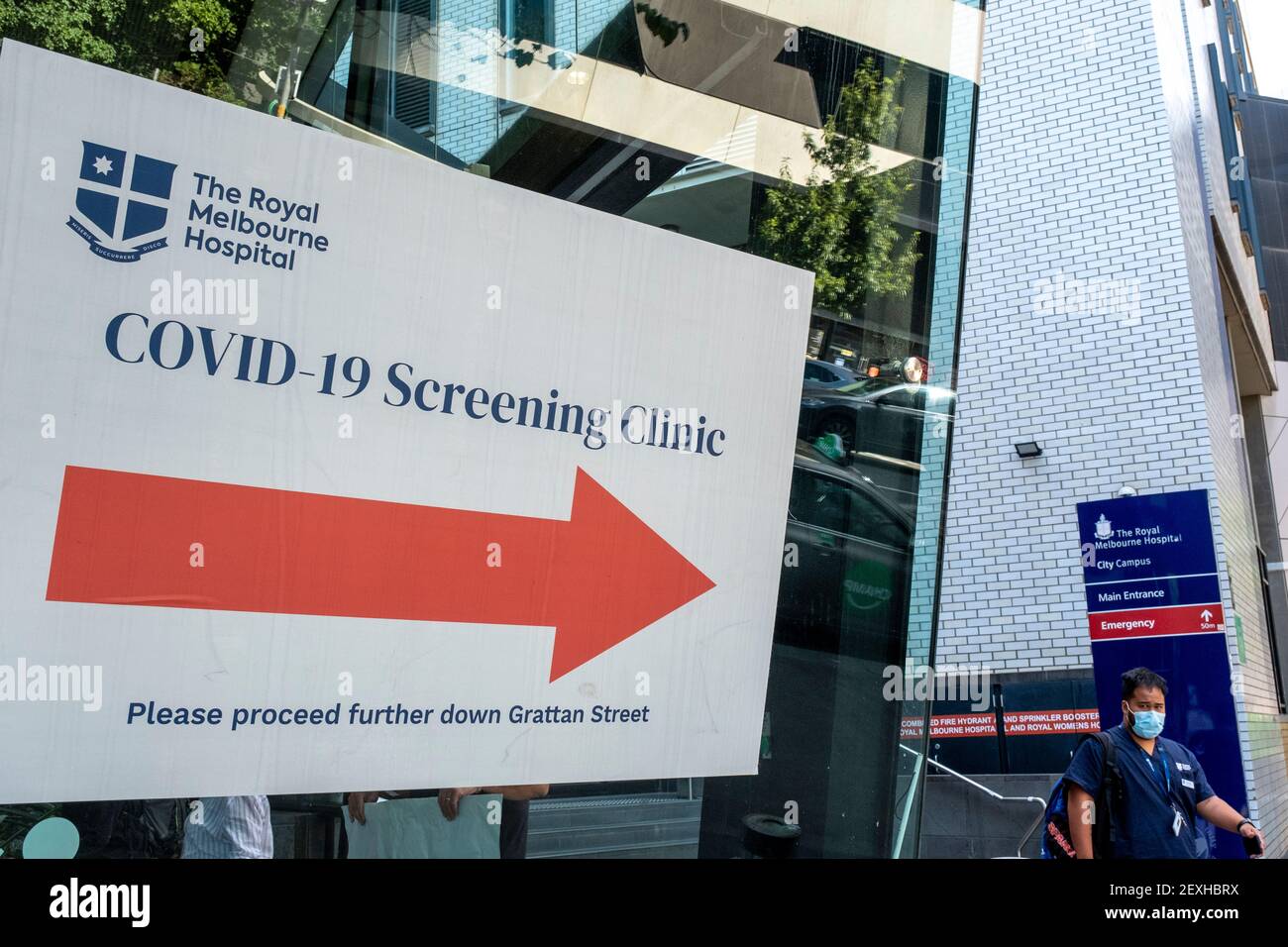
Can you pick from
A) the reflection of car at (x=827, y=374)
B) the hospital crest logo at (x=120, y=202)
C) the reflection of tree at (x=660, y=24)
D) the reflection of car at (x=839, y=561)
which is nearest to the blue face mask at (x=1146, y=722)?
the reflection of car at (x=839, y=561)

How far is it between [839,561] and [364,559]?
5.38 ft

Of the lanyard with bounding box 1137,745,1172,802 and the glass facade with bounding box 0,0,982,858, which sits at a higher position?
the glass facade with bounding box 0,0,982,858

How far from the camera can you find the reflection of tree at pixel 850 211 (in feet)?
10.6

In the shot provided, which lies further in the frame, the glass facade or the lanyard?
the lanyard

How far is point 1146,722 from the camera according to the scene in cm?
389

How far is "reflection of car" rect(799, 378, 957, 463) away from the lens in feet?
10.7

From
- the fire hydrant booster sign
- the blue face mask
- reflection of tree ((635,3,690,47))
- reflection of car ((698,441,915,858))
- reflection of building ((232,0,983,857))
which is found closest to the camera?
the fire hydrant booster sign

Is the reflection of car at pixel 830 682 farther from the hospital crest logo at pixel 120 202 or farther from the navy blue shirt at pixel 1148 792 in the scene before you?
the hospital crest logo at pixel 120 202

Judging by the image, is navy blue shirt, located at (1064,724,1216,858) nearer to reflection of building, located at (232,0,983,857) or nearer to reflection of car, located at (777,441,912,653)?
reflection of building, located at (232,0,983,857)

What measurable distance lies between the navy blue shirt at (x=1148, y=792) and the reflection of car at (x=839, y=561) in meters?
0.93

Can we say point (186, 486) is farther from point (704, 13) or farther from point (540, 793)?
point (704, 13)

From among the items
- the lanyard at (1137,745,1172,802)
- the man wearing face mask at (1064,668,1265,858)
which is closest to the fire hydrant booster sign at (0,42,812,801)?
the man wearing face mask at (1064,668,1265,858)

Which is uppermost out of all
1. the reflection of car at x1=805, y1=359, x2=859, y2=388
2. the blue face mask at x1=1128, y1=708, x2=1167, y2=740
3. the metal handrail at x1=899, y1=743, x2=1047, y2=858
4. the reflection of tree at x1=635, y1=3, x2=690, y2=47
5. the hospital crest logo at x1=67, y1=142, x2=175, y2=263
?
the reflection of tree at x1=635, y1=3, x2=690, y2=47

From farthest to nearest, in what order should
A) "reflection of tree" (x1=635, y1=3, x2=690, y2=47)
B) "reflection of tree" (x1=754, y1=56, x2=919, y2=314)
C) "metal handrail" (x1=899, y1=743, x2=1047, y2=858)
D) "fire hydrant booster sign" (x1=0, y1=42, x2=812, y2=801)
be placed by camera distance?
1. "metal handrail" (x1=899, y1=743, x2=1047, y2=858)
2. "reflection of tree" (x1=754, y1=56, x2=919, y2=314)
3. "reflection of tree" (x1=635, y1=3, x2=690, y2=47)
4. "fire hydrant booster sign" (x1=0, y1=42, x2=812, y2=801)
